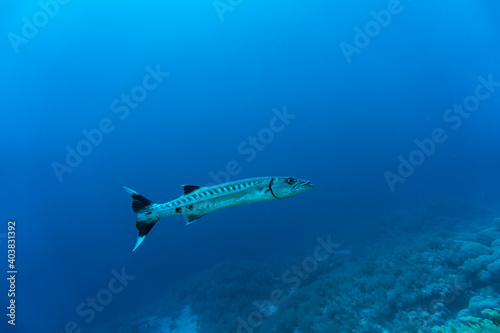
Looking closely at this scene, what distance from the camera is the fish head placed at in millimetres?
3719

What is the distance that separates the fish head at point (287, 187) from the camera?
3719 mm

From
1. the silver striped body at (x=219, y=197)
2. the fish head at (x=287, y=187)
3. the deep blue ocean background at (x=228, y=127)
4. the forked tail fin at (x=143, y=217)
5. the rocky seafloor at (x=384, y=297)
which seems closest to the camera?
the fish head at (x=287, y=187)

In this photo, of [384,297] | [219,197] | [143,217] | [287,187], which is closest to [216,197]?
[219,197]

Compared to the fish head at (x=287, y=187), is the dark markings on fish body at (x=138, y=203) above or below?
above

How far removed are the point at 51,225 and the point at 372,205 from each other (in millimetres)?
95113

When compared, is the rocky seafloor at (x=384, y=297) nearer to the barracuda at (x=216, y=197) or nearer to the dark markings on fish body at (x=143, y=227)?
the barracuda at (x=216, y=197)

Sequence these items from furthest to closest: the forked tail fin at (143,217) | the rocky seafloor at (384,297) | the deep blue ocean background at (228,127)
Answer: the deep blue ocean background at (228,127) → the rocky seafloor at (384,297) → the forked tail fin at (143,217)

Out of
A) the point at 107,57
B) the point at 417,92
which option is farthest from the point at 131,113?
the point at 417,92

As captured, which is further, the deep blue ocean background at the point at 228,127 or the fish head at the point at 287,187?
the deep blue ocean background at the point at 228,127

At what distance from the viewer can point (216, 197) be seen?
3.94 m

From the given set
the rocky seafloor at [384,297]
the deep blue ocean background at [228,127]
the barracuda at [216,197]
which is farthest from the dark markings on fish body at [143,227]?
the deep blue ocean background at [228,127]

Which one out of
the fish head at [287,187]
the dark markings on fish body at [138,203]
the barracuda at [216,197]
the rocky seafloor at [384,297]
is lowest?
the rocky seafloor at [384,297]

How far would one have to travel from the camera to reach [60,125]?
290 feet

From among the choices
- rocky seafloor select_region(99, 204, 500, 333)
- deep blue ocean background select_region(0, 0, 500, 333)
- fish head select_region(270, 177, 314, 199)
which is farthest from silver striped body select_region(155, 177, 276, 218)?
deep blue ocean background select_region(0, 0, 500, 333)
